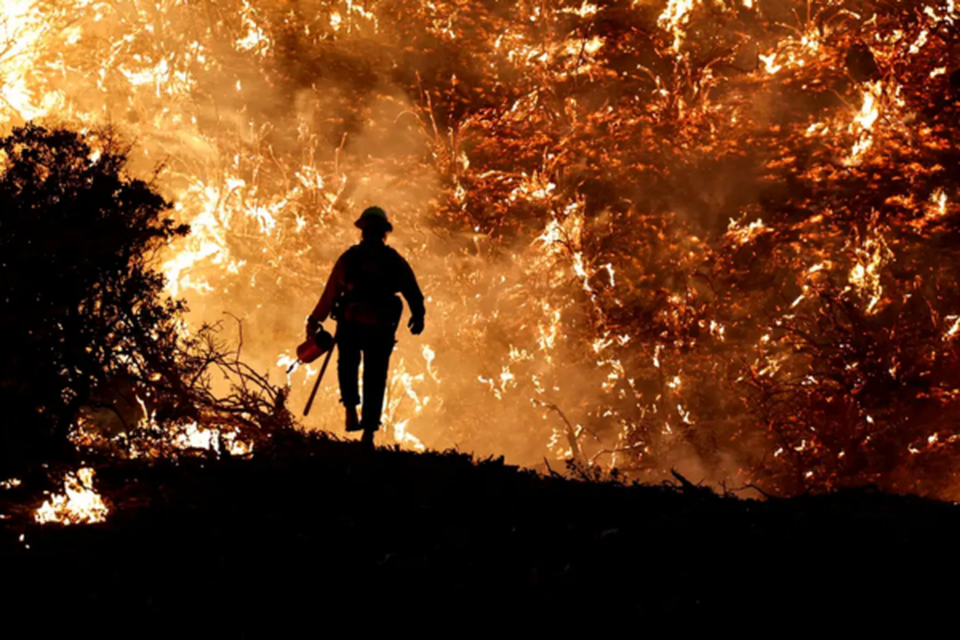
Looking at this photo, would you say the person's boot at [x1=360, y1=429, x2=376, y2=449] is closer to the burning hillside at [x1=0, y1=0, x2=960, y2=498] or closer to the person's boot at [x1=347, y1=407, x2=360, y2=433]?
the person's boot at [x1=347, y1=407, x2=360, y2=433]

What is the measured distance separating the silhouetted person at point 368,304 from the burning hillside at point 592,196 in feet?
29.8

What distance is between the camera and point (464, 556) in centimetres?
341

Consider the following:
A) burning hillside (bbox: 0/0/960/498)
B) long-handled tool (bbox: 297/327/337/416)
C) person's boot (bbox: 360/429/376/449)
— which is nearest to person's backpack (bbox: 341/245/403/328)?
long-handled tool (bbox: 297/327/337/416)

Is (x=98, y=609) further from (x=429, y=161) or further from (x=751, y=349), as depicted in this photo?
(x=429, y=161)

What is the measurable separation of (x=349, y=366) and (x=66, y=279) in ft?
7.49

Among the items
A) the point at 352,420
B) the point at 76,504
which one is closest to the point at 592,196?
the point at 352,420

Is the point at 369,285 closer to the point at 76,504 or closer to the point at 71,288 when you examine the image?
the point at 71,288

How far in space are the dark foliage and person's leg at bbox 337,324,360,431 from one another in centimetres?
144

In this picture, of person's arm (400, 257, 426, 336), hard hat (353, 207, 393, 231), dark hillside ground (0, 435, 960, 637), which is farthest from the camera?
person's arm (400, 257, 426, 336)

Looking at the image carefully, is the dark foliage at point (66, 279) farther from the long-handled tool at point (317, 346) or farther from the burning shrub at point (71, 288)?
the long-handled tool at point (317, 346)

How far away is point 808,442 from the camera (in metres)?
13.6

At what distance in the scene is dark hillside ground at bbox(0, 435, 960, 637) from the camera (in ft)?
9.53

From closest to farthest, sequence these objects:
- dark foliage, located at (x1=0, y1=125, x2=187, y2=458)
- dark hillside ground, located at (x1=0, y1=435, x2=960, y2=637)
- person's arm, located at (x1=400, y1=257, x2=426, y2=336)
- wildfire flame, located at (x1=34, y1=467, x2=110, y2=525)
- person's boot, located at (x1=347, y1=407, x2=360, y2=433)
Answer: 1. dark hillside ground, located at (x1=0, y1=435, x2=960, y2=637)
2. wildfire flame, located at (x1=34, y1=467, x2=110, y2=525)
3. dark foliage, located at (x1=0, y1=125, x2=187, y2=458)
4. person's boot, located at (x1=347, y1=407, x2=360, y2=433)
5. person's arm, located at (x1=400, y1=257, x2=426, y2=336)

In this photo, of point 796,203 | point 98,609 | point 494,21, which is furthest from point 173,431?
point 494,21
